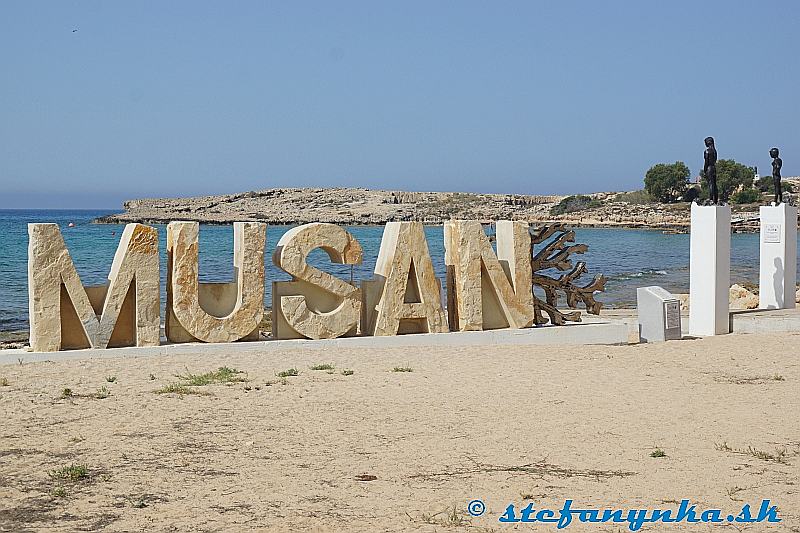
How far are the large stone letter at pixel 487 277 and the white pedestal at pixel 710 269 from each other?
2.98 metres

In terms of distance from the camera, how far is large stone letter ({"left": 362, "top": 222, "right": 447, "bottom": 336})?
1362cm

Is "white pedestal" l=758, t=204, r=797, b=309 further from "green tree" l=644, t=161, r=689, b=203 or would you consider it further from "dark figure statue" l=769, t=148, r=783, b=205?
"green tree" l=644, t=161, r=689, b=203

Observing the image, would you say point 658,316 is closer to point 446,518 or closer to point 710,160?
point 710,160

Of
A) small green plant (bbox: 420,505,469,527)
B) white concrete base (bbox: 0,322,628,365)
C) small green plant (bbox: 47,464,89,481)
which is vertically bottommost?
small green plant (bbox: 420,505,469,527)

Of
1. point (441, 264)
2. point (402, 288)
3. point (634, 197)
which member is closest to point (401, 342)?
point (402, 288)

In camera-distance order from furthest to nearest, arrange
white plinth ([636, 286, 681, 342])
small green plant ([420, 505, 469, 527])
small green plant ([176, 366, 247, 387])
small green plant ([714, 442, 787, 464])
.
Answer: white plinth ([636, 286, 681, 342]) → small green plant ([176, 366, 247, 387]) → small green plant ([714, 442, 787, 464]) → small green plant ([420, 505, 469, 527])

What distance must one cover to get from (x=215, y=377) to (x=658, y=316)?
24.3 feet

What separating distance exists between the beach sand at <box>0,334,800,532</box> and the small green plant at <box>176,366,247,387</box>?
0.28 metres

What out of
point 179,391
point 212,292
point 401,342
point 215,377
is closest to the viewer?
point 179,391

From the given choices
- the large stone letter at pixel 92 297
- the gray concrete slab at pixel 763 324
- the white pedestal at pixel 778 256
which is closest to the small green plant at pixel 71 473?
the large stone letter at pixel 92 297

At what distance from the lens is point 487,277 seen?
14.4 meters

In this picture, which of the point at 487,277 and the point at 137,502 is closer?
the point at 137,502

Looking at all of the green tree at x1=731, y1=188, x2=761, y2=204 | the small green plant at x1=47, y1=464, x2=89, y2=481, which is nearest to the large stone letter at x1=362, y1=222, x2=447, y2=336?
the small green plant at x1=47, y1=464, x2=89, y2=481

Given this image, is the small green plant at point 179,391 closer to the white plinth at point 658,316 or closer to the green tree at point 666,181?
the white plinth at point 658,316
